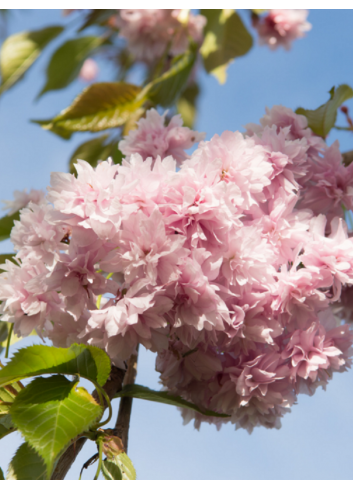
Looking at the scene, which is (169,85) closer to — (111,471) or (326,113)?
(326,113)

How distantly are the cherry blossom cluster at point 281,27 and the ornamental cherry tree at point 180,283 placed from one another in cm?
106

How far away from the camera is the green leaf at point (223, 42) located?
117 cm

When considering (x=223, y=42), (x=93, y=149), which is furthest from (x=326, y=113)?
(x=93, y=149)

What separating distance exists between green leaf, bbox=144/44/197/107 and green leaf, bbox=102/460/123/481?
0.88 m

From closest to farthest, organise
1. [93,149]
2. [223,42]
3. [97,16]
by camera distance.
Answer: [223,42]
[93,149]
[97,16]

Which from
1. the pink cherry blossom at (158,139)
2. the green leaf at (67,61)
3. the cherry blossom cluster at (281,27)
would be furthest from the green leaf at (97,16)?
the pink cherry blossom at (158,139)

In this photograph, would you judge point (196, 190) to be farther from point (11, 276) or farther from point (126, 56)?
point (126, 56)

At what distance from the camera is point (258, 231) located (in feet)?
1.85

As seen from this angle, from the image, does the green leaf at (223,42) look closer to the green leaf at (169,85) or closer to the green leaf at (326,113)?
the green leaf at (169,85)

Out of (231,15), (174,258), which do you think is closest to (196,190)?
(174,258)

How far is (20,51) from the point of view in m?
1.39

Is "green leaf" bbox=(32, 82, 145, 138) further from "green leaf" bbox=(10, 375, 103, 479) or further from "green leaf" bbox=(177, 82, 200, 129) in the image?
"green leaf" bbox=(10, 375, 103, 479)

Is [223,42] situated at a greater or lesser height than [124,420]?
greater

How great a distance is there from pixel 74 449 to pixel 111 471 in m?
0.05
